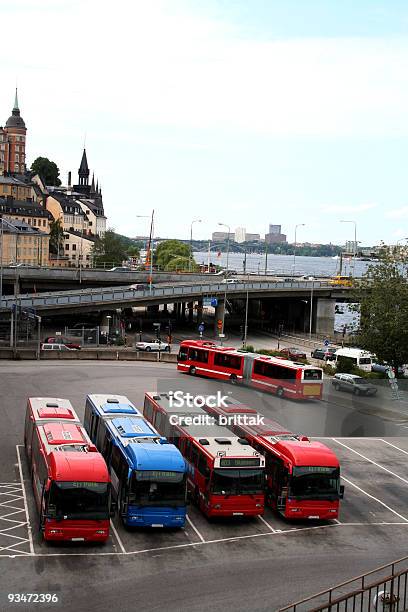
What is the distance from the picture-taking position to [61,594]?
2005cm

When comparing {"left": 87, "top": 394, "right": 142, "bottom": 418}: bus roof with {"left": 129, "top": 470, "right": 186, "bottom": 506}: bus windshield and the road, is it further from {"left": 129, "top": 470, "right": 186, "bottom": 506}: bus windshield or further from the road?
{"left": 129, "top": 470, "right": 186, "bottom": 506}: bus windshield

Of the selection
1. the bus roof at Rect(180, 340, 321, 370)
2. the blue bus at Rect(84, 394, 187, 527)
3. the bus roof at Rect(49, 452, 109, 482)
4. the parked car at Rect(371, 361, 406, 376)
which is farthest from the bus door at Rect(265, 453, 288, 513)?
the parked car at Rect(371, 361, 406, 376)

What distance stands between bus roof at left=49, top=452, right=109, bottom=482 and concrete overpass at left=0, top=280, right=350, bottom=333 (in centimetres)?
5123

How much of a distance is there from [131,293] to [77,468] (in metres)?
66.4

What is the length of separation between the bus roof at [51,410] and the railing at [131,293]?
43.7 meters

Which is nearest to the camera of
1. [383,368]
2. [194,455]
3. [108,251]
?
[194,455]

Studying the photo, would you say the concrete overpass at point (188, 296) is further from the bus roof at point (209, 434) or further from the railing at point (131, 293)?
the bus roof at point (209, 434)

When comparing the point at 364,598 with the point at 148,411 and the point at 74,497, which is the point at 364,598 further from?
the point at 148,411

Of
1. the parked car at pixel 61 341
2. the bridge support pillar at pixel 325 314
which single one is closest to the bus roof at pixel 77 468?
the parked car at pixel 61 341

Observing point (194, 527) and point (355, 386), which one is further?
point (355, 386)

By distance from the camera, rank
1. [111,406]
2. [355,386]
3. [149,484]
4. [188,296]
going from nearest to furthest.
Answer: [149,484] < [111,406] < [355,386] < [188,296]

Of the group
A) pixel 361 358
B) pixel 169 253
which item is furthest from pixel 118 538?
pixel 169 253

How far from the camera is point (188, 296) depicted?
311 feet

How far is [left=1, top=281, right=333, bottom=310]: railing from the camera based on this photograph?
7975cm
